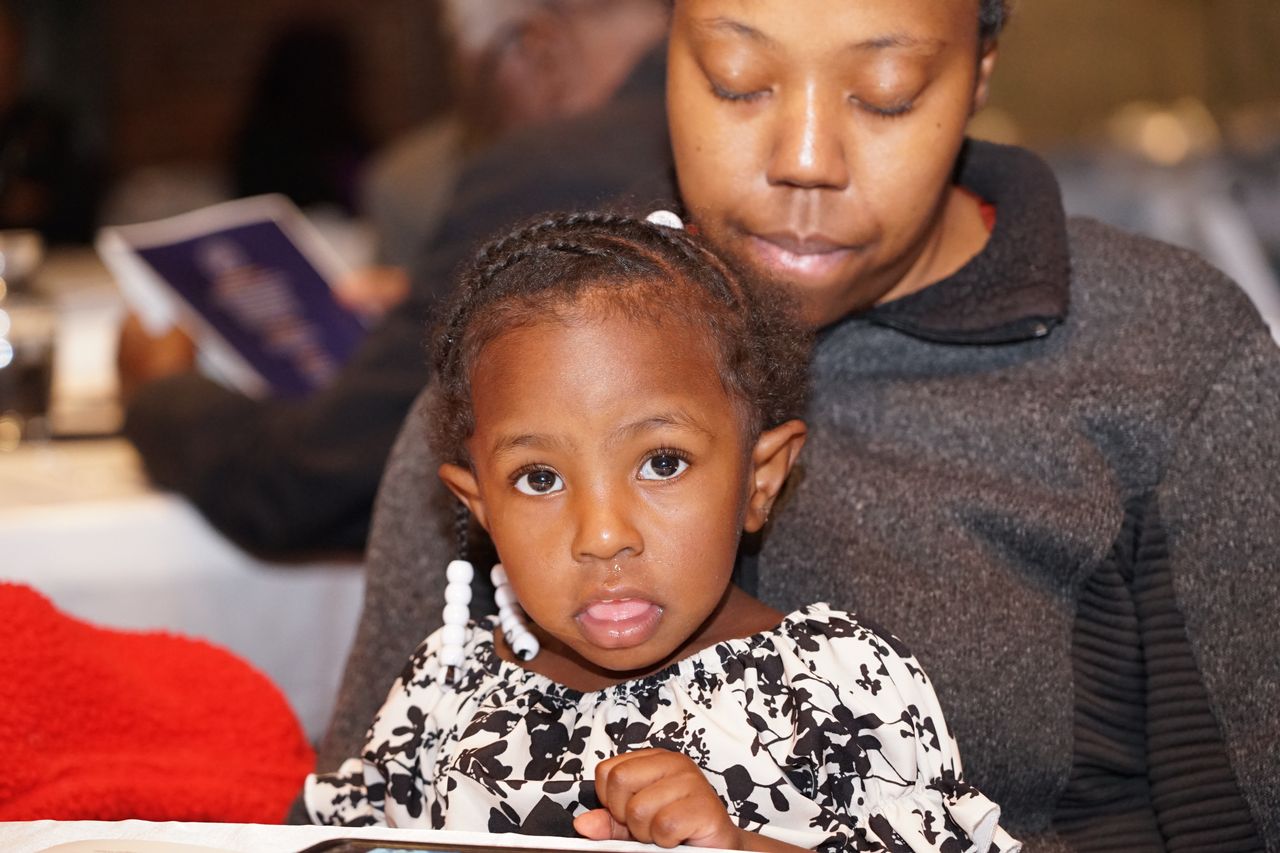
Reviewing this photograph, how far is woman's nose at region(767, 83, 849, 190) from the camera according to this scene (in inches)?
52.9

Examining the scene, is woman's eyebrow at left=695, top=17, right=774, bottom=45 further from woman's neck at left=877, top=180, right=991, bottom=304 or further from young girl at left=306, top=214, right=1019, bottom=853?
woman's neck at left=877, top=180, right=991, bottom=304

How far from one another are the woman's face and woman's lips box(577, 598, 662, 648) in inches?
14.2

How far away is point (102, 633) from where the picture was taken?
1.54m

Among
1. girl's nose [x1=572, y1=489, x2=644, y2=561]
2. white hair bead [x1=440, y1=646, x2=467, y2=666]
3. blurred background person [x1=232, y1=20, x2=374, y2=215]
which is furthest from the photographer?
blurred background person [x1=232, y1=20, x2=374, y2=215]

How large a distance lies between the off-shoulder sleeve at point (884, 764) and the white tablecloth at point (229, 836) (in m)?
0.22

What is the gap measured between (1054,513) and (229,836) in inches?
30.9

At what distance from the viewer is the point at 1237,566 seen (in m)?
1.40

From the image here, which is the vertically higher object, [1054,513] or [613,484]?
[613,484]

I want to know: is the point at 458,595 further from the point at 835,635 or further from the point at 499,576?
the point at 835,635

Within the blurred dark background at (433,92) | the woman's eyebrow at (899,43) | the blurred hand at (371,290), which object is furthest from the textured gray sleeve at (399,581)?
the blurred dark background at (433,92)

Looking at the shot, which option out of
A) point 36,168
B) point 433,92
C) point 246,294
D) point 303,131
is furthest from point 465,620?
point 433,92

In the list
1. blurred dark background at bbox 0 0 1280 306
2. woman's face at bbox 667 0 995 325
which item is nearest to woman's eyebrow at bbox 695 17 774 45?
woman's face at bbox 667 0 995 325

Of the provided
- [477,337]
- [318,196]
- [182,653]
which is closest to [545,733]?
[477,337]

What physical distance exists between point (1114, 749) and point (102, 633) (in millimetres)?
1020
